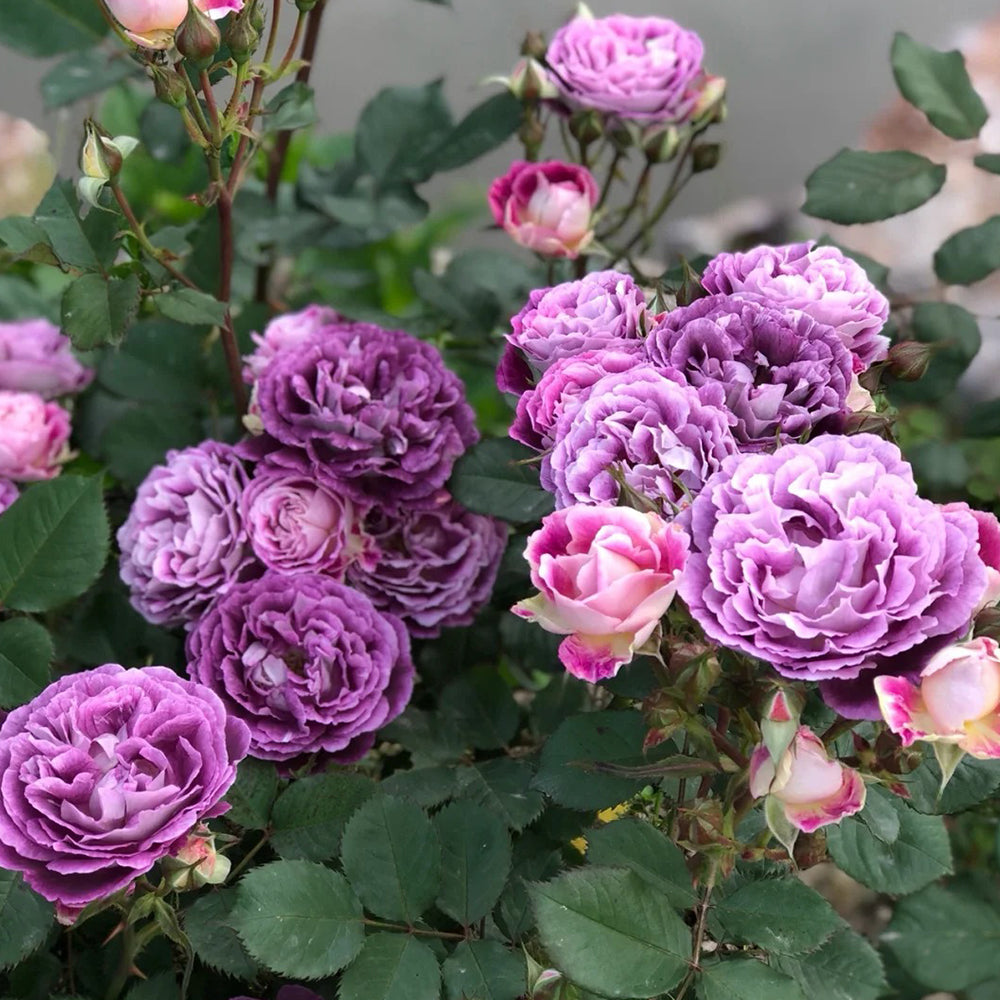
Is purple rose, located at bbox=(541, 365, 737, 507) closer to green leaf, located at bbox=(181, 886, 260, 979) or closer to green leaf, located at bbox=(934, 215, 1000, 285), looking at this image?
green leaf, located at bbox=(181, 886, 260, 979)

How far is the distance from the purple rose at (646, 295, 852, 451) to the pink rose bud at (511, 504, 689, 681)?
0.24 ft

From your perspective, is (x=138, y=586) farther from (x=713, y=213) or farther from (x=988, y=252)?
(x=713, y=213)

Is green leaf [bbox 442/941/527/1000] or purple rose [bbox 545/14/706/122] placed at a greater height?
purple rose [bbox 545/14/706/122]

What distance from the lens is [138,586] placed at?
23.2 inches

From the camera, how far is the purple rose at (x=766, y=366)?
1.37ft

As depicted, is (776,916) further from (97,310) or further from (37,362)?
(37,362)

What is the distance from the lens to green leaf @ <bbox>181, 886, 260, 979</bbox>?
480 millimetres

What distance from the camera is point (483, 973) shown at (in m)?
0.47

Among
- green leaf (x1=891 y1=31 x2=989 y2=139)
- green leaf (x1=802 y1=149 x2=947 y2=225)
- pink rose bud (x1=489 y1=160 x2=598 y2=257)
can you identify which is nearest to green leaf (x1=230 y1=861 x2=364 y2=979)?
pink rose bud (x1=489 y1=160 x2=598 y2=257)

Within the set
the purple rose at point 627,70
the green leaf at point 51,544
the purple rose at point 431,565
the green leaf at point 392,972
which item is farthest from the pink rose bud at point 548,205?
the green leaf at point 392,972

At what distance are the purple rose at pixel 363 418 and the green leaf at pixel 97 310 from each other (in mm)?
79

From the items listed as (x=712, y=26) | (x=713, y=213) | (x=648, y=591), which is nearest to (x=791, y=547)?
(x=648, y=591)

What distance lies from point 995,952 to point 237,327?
1.90 feet

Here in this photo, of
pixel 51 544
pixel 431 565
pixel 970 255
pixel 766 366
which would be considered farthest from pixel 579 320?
pixel 970 255
